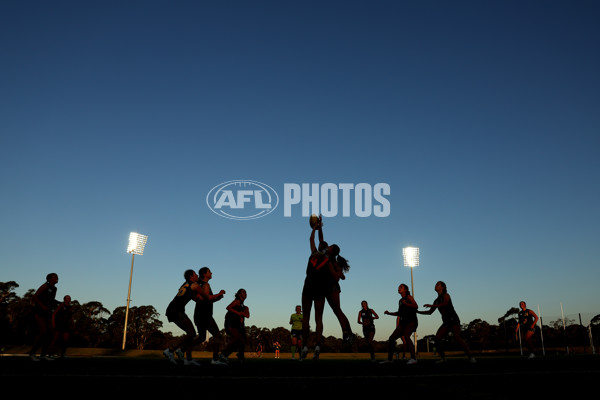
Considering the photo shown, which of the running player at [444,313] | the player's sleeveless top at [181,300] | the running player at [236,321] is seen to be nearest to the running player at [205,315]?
the running player at [236,321]

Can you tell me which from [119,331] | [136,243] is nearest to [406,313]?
[136,243]

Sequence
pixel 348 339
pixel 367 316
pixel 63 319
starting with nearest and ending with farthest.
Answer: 1. pixel 348 339
2. pixel 63 319
3. pixel 367 316

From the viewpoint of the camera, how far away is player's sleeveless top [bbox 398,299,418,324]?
1087cm

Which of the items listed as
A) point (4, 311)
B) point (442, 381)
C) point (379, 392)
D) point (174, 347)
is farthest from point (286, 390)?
point (4, 311)

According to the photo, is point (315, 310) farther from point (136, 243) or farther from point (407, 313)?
point (136, 243)

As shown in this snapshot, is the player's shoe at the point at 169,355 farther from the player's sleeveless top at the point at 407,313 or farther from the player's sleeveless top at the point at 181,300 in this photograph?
the player's sleeveless top at the point at 407,313

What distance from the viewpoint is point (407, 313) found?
10.9 m

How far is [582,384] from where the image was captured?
159 inches

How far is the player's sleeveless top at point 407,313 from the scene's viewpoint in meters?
10.9

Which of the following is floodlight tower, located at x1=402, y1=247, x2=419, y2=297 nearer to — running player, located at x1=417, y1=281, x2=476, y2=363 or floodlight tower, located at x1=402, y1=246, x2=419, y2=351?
floodlight tower, located at x1=402, y1=246, x2=419, y2=351

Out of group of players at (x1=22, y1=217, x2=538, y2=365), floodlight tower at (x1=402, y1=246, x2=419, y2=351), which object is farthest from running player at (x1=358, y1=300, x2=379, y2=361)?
floodlight tower at (x1=402, y1=246, x2=419, y2=351)

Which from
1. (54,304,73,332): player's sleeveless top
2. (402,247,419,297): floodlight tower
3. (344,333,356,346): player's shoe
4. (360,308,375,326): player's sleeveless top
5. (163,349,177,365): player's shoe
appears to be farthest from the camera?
(402,247,419,297): floodlight tower

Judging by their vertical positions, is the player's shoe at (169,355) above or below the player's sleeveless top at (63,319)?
below

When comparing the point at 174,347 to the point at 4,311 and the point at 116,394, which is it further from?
the point at 4,311
